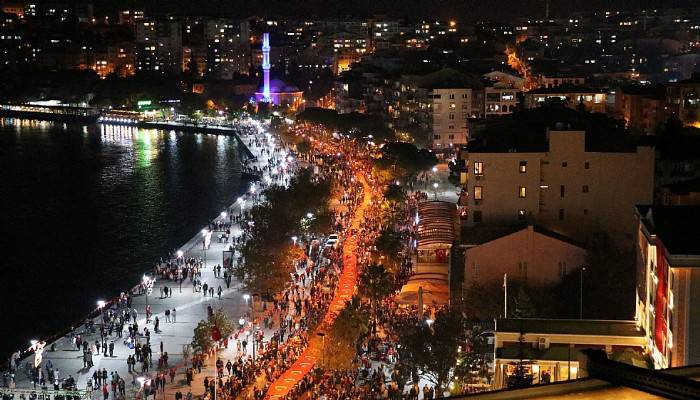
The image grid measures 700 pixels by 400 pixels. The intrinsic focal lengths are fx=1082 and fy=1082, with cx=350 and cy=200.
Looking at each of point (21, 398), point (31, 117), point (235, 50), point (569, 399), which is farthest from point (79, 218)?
point (235, 50)

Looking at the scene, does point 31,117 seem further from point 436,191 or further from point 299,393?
point 299,393

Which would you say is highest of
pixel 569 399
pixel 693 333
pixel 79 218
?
pixel 569 399

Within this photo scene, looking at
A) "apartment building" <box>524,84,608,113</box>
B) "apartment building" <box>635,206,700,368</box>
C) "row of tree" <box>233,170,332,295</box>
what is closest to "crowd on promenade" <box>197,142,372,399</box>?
"row of tree" <box>233,170,332,295</box>

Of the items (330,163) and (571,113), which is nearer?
(571,113)

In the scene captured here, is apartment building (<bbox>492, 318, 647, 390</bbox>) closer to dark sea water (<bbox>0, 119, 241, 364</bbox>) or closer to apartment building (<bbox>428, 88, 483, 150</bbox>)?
dark sea water (<bbox>0, 119, 241, 364</bbox>)

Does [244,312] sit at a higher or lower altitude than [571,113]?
lower

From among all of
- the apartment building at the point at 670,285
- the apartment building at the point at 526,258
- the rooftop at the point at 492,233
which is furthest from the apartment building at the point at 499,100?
the apartment building at the point at 670,285

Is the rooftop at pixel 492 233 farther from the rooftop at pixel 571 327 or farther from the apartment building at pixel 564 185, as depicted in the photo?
the rooftop at pixel 571 327
